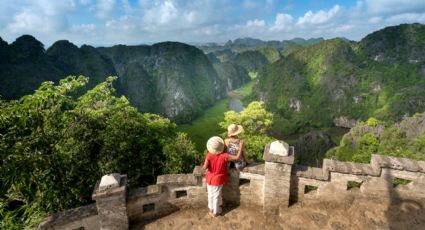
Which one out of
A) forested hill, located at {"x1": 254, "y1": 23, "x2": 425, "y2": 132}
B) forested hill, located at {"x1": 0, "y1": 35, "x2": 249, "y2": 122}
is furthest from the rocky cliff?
forested hill, located at {"x1": 254, "y1": 23, "x2": 425, "y2": 132}

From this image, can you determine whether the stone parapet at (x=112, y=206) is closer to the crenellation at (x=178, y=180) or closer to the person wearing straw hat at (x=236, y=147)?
the crenellation at (x=178, y=180)

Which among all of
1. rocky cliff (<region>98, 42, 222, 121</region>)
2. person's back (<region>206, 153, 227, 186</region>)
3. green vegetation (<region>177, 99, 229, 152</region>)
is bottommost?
green vegetation (<region>177, 99, 229, 152</region>)

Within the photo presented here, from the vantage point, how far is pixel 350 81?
97062mm

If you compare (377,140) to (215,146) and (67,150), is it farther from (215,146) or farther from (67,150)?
(67,150)

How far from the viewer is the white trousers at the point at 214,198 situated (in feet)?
20.9

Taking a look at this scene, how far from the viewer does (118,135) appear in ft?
51.3

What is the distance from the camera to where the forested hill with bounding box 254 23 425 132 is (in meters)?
82.5

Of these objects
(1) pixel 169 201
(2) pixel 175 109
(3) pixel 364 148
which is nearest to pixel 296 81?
(2) pixel 175 109

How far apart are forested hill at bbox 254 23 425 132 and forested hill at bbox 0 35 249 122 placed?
3031cm

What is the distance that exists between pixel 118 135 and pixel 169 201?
1003 centimetres

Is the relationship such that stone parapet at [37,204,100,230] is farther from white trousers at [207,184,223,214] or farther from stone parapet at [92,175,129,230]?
white trousers at [207,184,223,214]

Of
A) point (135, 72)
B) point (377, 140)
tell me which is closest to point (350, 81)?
point (377, 140)

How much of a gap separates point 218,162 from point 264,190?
Answer: 1.47m

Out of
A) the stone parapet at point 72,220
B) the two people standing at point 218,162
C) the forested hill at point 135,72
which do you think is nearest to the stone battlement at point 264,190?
the stone parapet at point 72,220
